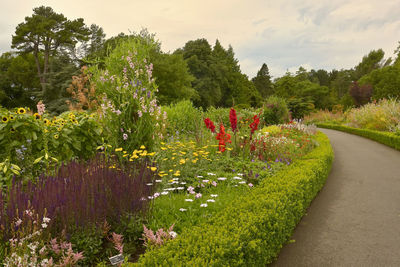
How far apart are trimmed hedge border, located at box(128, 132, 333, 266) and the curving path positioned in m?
0.28

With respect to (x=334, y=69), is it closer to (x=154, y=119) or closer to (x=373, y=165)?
(x=373, y=165)

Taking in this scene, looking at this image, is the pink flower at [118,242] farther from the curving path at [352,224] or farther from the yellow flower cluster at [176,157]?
the yellow flower cluster at [176,157]

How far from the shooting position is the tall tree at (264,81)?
61.0 m

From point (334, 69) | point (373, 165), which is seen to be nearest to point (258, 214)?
point (373, 165)

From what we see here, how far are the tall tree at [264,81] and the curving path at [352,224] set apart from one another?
54833 mm

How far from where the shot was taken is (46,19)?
29.7 metres

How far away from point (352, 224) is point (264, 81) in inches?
2356

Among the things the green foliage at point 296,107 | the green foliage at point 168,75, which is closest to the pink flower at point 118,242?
the green foliage at point 296,107

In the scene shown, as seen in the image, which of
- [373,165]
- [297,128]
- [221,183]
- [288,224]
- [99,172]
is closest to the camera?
[99,172]

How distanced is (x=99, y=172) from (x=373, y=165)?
817cm

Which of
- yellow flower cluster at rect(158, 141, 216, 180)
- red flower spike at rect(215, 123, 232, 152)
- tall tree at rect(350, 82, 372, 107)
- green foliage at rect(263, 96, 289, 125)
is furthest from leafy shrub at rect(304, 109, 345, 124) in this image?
yellow flower cluster at rect(158, 141, 216, 180)

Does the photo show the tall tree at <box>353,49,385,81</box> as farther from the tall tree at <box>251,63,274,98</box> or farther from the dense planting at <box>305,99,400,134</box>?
the dense planting at <box>305,99,400,134</box>

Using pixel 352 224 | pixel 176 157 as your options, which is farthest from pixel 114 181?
pixel 352 224

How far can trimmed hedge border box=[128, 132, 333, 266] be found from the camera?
7.86 ft
